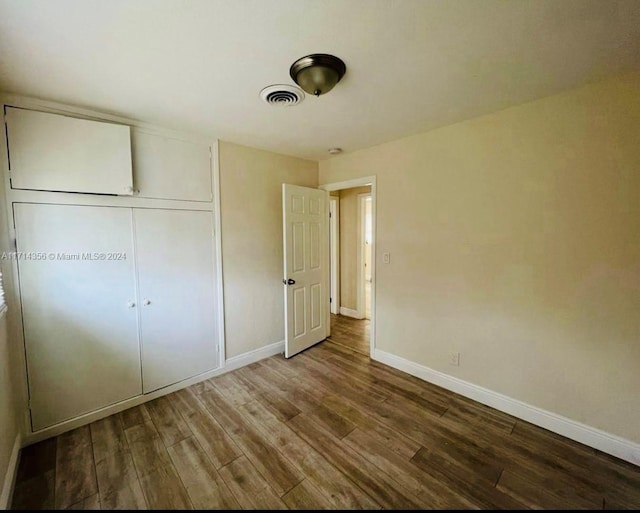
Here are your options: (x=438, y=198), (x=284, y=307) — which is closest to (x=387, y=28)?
(x=438, y=198)

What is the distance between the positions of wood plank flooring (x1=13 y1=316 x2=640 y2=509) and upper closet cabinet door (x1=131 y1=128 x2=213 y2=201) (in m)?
1.83

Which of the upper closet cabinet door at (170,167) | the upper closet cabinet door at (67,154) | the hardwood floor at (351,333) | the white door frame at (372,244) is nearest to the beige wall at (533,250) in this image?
the white door frame at (372,244)

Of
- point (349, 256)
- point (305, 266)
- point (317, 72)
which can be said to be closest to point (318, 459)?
point (305, 266)

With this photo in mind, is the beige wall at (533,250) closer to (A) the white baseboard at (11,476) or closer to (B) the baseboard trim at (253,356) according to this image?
(B) the baseboard trim at (253,356)

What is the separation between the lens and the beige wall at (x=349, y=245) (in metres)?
4.44

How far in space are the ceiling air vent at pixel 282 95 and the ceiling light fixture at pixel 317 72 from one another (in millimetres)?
139

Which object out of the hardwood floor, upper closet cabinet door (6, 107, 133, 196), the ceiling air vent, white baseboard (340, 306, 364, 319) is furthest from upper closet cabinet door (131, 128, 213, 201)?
white baseboard (340, 306, 364, 319)

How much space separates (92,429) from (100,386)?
292mm

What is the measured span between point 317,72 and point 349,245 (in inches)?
128

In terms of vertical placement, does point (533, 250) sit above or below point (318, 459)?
above

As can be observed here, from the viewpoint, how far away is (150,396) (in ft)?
7.69

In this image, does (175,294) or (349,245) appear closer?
(175,294)

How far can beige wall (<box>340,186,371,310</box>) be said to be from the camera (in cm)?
444

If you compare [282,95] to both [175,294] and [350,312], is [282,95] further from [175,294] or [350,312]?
[350,312]
